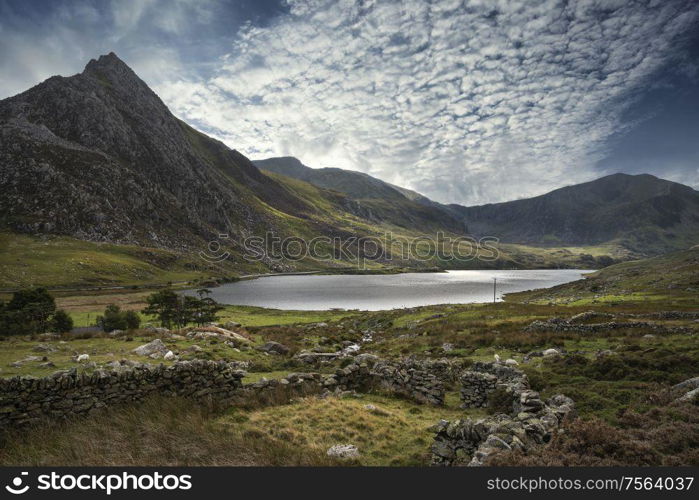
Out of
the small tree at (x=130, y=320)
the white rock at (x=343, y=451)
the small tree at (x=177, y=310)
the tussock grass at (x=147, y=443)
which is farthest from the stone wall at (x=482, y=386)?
the small tree at (x=130, y=320)

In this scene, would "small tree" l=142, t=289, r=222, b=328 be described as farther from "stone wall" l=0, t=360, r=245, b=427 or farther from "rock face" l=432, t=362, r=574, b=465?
"rock face" l=432, t=362, r=574, b=465

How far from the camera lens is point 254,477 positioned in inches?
288

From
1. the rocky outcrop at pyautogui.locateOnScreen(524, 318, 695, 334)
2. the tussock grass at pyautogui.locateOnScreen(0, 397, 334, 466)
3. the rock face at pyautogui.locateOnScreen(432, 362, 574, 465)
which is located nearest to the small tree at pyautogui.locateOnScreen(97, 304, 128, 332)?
the tussock grass at pyautogui.locateOnScreen(0, 397, 334, 466)

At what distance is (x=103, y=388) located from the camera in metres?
12.2

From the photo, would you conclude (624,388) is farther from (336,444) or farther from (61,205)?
(61,205)

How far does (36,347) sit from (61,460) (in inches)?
575

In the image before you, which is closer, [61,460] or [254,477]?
[254,477]

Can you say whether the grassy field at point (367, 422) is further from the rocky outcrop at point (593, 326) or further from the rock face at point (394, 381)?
the rocky outcrop at point (593, 326)

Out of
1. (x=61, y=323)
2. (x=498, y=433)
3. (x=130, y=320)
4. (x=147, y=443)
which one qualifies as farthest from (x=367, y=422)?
(x=61, y=323)

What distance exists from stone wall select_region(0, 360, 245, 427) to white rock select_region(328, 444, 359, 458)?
633 cm

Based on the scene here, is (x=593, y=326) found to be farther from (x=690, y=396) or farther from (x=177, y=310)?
(x=177, y=310)

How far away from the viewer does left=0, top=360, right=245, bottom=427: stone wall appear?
10.8 m

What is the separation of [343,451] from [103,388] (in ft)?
29.9

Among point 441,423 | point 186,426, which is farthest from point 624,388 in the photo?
point 186,426
